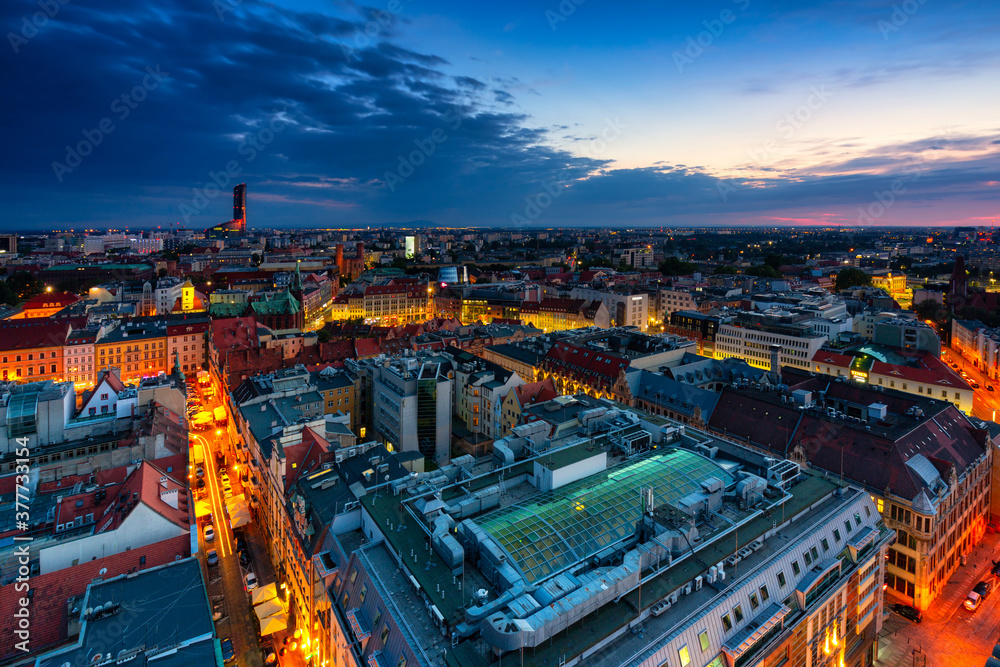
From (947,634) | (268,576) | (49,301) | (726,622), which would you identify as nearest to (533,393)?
(268,576)

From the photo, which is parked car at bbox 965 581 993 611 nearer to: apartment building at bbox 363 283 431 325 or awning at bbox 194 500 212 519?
awning at bbox 194 500 212 519

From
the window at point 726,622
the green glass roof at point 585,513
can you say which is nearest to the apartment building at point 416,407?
the green glass roof at point 585,513

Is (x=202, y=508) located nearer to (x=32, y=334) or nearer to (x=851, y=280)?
(x=32, y=334)

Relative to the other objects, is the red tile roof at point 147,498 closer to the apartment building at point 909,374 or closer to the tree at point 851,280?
the apartment building at point 909,374

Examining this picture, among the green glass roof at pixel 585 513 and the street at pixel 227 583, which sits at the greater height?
the green glass roof at pixel 585 513

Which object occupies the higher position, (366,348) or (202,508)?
(366,348)

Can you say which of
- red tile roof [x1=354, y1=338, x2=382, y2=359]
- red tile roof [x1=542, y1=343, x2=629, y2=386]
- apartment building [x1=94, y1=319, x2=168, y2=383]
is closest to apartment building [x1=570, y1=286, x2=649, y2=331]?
red tile roof [x1=542, y1=343, x2=629, y2=386]
